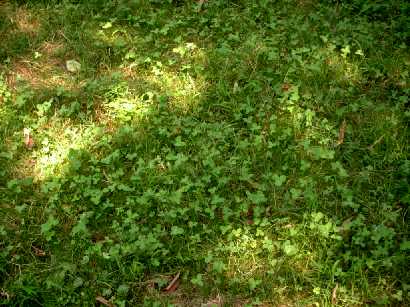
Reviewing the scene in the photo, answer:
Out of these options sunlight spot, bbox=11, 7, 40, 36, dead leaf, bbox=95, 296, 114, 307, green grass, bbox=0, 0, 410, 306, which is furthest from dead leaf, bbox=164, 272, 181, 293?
sunlight spot, bbox=11, 7, 40, 36

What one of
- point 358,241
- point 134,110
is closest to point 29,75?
point 134,110

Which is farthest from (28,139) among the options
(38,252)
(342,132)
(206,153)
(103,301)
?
(342,132)

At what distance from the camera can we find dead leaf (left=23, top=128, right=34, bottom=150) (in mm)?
4343

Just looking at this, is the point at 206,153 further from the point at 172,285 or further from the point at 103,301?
the point at 103,301

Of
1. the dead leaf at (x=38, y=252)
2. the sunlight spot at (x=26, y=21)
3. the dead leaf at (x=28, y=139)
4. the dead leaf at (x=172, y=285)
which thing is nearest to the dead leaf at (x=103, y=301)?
the dead leaf at (x=172, y=285)

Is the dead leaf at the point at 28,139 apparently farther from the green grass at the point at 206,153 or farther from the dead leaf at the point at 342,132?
the dead leaf at the point at 342,132

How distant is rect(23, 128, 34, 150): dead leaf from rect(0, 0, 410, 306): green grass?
46 mm

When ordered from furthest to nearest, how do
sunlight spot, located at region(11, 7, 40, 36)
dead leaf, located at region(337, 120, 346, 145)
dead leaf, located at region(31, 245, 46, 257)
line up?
1. sunlight spot, located at region(11, 7, 40, 36)
2. dead leaf, located at region(337, 120, 346, 145)
3. dead leaf, located at region(31, 245, 46, 257)

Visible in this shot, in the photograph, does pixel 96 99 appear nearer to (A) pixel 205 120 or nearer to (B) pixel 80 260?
(A) pixel 205 120

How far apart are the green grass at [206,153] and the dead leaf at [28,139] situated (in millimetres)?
46

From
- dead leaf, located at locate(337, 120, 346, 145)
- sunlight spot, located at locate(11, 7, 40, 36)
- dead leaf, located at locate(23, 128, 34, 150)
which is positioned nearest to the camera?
dead leaf, located at locate(337, 120, 346, 145)

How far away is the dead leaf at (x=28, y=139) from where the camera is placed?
4343 mm

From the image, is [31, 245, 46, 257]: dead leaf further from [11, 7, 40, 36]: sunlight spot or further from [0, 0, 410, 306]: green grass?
[11, 7, 40, 36]: sunlight spot

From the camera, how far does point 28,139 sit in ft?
14.4
